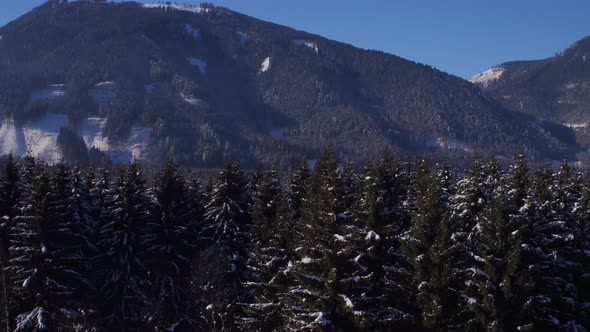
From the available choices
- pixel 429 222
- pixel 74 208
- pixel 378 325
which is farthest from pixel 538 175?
pixel 74 208

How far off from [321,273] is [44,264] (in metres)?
17.8

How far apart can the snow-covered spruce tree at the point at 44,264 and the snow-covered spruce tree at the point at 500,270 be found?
22584 mm

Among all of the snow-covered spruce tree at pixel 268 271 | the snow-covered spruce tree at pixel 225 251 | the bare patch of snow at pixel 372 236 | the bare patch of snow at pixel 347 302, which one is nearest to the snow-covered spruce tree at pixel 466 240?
the bare patch of snow at pixel 372 236

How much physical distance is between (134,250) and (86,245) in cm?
331

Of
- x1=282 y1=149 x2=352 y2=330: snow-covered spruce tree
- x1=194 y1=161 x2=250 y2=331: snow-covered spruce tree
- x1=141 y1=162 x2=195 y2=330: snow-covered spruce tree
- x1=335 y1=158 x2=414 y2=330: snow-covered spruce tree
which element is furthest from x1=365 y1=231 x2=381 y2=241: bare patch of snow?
x1=141 y1=162 x2=195 y2=330: snow-covered spruce tree

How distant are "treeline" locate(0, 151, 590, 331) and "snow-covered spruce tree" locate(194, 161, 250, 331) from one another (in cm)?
13

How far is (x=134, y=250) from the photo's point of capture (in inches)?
1684

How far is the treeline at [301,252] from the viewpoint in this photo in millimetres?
28688

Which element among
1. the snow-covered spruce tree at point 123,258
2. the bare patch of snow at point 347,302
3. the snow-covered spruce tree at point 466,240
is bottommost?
the snow-covered spruce tree at point 123,258

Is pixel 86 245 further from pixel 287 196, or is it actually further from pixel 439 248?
pixel 439 248

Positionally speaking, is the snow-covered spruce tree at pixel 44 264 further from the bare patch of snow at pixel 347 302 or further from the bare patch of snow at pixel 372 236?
the bare patch of snow at pixel 372 236

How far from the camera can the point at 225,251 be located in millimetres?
42594

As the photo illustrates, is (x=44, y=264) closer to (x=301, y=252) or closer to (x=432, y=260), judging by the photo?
(x=301, y=252)

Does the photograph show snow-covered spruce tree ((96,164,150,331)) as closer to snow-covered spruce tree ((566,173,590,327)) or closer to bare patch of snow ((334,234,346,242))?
bare patch of snow ((334,234,346,242))
